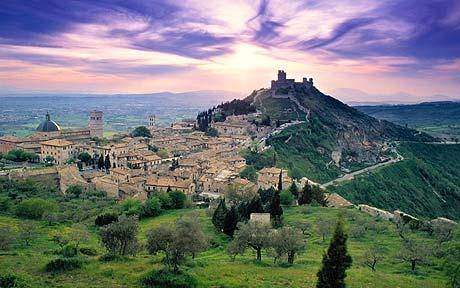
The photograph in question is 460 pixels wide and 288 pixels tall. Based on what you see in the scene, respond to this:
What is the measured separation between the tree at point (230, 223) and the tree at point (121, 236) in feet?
53.6

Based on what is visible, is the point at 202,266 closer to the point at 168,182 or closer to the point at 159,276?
the point at 159,276

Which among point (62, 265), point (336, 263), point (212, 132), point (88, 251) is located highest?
point (336, 263)

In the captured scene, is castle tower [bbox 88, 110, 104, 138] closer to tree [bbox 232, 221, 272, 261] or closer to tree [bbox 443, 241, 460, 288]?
tree [bbox 232, 221, 272, 261]

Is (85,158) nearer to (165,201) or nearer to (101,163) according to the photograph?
(101,163)

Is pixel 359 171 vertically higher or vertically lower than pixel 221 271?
lower

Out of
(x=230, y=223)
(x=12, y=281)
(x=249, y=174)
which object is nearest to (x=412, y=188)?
(x=249, y=174)

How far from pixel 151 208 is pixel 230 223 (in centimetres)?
1506

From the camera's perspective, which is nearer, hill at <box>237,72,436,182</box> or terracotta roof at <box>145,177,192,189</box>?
terracotta roof at <box>145,177,192,189</box>

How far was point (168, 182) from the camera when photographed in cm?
7188

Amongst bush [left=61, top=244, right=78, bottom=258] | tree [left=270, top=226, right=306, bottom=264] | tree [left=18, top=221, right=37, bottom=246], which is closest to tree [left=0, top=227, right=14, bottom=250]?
tree [left=18, top=221, right=37, bottom=246]

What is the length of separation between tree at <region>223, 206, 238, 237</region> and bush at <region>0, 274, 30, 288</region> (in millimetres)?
25964

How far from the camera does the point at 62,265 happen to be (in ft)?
87.2

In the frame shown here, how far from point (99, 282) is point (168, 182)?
47870mm

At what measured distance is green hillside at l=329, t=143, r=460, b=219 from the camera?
103750 millimetres
